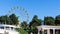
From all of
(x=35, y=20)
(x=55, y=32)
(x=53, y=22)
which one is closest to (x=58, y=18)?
(x=53, y=22)

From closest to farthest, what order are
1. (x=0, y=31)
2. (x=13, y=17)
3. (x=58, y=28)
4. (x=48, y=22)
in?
1. (x=0, y=31)
2. (x=58, y=28)
3. (x=48, y=22)
4. (x=13, y=17)

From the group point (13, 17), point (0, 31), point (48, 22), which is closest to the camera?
point (0, 31)

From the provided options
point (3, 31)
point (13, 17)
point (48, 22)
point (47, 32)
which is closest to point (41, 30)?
point (47, 32)

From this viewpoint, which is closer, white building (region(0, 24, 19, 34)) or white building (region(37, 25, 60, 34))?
white building (region(0, 24, 19, 34))

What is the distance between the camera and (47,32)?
4294 centimetres

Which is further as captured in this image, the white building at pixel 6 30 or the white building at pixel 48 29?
the white building at pixel 48 29

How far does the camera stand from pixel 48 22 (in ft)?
235

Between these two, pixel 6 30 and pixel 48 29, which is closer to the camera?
pixel 6 30

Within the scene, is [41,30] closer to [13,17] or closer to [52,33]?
[52,33]

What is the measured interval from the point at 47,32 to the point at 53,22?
101ft

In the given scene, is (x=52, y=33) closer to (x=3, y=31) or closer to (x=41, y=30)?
(x=41, y=30)

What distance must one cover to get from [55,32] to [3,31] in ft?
38.0

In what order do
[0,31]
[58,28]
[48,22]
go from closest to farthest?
1. [0,31]
2. [58,28]
3. [48,22]

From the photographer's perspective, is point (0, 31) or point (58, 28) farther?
point (58, 28)
